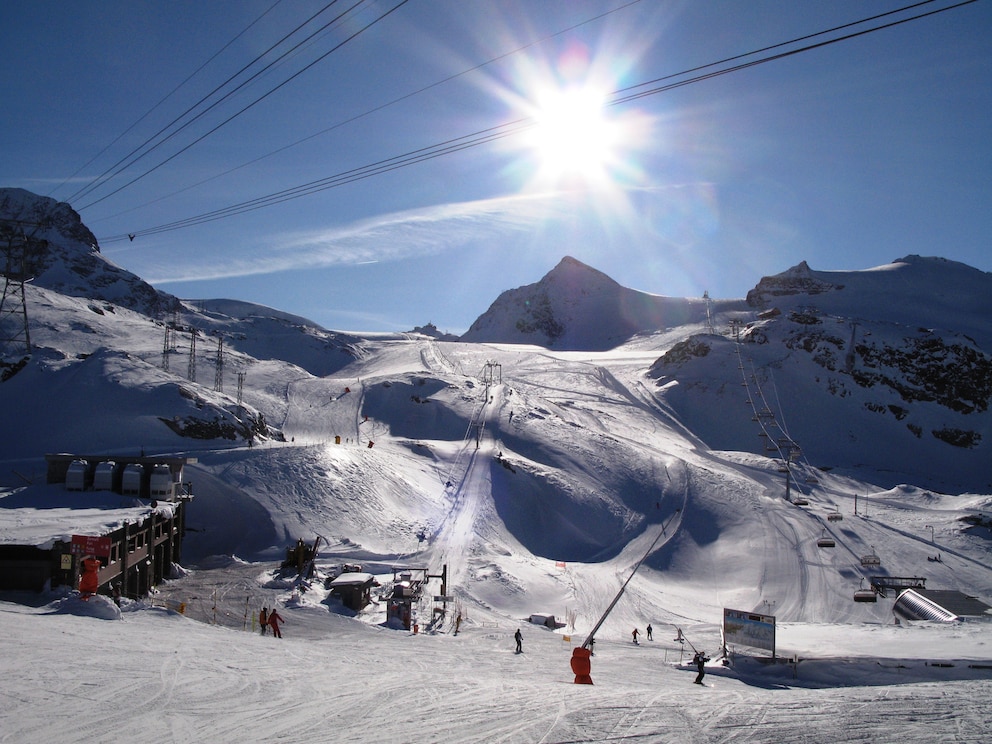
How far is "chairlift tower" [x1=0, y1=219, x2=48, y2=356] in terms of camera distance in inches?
1721

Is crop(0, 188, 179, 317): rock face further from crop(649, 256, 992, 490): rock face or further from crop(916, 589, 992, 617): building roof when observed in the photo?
crop(916, 589, 992, 617): building roof

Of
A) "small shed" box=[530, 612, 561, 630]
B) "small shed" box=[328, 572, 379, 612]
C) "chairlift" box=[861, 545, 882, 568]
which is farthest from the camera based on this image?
"chairlift" box=[861, 545, 882, 568]

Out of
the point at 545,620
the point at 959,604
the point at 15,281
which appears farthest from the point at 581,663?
the point at 15,281

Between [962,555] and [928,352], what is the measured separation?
5486cm

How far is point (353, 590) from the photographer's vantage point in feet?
84.7

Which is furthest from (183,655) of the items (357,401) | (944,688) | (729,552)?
(357,401)

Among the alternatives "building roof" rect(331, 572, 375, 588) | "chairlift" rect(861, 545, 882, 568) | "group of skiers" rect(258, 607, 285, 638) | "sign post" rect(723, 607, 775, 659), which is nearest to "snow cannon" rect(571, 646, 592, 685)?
"sign post" rect(723, 607, 775, 659)

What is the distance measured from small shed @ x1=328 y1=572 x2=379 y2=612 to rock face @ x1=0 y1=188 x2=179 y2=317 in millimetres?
107269

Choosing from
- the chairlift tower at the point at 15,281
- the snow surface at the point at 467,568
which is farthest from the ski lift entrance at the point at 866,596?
the chairlift tower at the point at 15,281

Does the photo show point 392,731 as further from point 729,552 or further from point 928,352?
point 928,352

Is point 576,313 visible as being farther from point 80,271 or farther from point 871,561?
point 871,561

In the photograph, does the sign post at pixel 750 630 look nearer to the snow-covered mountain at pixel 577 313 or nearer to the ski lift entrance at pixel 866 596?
the ski lift entrance at pixel 866 596

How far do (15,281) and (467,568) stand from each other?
1856 inches

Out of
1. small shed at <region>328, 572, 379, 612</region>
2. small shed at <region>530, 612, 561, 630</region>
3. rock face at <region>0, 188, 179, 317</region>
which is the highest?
rock face at <region>0, 188, 179, 317</region>
